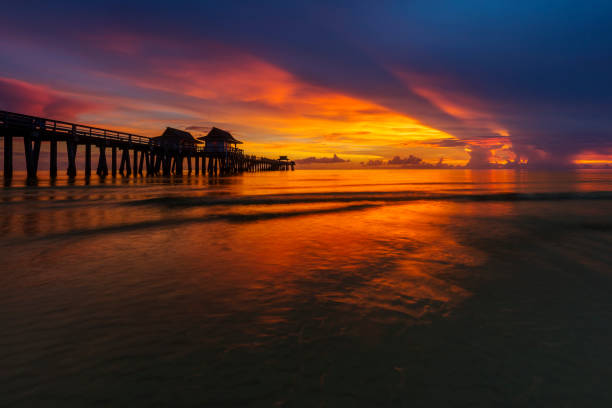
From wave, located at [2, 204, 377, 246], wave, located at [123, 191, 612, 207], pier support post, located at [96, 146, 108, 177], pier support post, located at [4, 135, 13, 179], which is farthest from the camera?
pier support post, located at [96, 146, 108, 177]

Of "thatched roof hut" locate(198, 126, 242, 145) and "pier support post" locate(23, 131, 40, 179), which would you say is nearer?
"pier support post" locate(23, 131, 40, 179)

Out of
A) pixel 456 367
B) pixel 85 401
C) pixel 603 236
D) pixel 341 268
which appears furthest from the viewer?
pixel 603 236

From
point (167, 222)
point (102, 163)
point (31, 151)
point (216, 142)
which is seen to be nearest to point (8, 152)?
point (31, 151)

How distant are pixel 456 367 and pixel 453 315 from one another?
122cm

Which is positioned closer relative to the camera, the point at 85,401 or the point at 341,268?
the point at 85,401

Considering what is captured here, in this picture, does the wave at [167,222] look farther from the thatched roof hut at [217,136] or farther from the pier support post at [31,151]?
the thatched roof hut at [217,136]

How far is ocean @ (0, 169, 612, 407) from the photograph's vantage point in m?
2.73

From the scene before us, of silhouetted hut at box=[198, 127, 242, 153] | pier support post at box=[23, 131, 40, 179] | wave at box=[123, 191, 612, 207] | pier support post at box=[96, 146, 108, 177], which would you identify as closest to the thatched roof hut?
silhouetted hut at box=[198, 127, 242, 153]

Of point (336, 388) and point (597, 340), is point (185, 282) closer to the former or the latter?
point (336, 388)

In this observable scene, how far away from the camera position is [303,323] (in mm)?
3932

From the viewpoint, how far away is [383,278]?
568 centimetres

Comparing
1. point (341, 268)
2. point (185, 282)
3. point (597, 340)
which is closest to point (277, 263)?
point (341, 268)

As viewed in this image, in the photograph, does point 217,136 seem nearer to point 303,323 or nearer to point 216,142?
point 216,142

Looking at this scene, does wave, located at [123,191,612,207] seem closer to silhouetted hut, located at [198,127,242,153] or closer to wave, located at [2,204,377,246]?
wave, located at [2,204,377,246]
